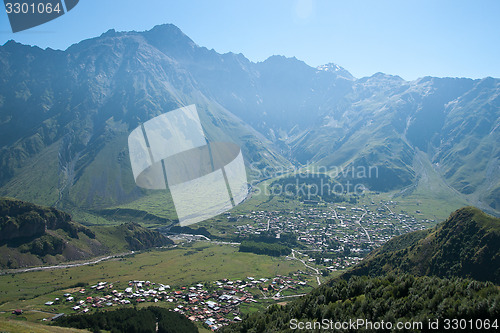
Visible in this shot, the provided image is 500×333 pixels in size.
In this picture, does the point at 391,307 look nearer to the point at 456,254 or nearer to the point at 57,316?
the point at 456,254

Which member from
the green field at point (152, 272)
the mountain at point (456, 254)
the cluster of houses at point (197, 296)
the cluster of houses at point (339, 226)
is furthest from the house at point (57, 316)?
the cluster of houses at point (339, 226)

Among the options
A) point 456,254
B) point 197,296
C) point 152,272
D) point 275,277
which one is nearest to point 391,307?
point 456,254

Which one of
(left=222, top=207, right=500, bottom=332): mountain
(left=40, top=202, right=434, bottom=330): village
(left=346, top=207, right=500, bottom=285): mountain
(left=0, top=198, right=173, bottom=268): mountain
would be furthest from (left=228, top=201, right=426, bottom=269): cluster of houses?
(left=0, top=198, right=173, bottom=268): mountain

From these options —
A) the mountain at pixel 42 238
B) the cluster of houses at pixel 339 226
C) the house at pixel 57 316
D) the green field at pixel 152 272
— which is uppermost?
the mountain at pixel 42 238

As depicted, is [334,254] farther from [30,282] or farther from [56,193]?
[56,193]

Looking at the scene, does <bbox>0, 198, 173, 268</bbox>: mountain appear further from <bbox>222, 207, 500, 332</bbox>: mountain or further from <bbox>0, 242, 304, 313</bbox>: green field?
<bbox>222, 207, 500, 332</bbox>: mountain

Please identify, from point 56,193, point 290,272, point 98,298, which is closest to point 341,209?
point 290,272

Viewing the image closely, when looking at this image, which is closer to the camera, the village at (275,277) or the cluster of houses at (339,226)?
the village at (275,277)

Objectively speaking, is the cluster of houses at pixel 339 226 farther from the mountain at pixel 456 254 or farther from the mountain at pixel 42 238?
the mountain at pixel 42 238

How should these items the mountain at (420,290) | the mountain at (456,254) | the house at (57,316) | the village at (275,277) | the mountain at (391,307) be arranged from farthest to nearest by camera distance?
the village at (275,277) < the house at (57,316) < the mountain at (456,254) < the mountain at (420,290) < the mountain at (391,307)
